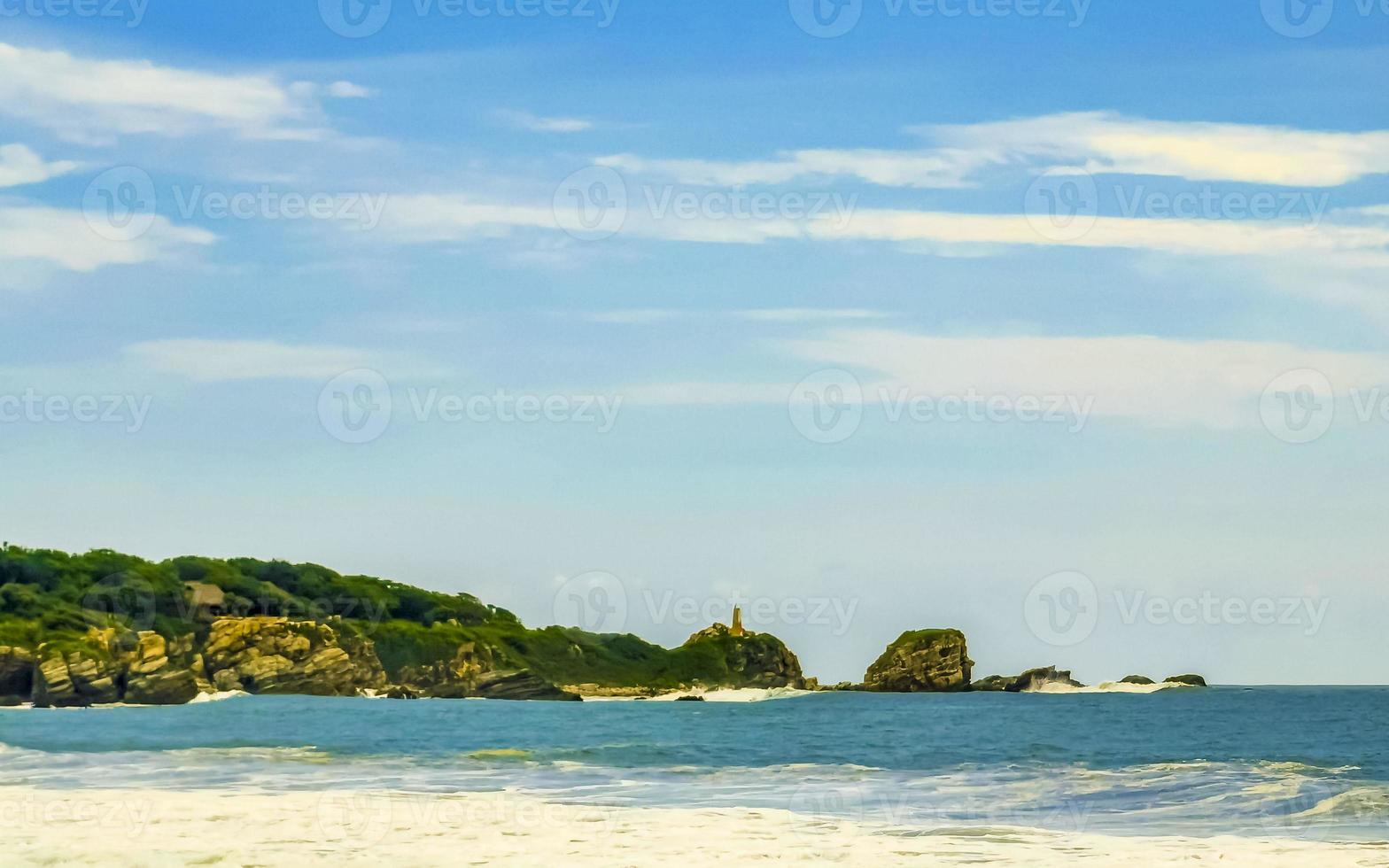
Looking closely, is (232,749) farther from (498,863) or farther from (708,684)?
(708,684)

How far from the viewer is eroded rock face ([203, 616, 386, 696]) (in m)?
137

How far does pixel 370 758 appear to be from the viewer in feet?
145

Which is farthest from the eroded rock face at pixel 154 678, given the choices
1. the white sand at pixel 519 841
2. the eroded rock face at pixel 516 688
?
the white sand at pixel 519 841

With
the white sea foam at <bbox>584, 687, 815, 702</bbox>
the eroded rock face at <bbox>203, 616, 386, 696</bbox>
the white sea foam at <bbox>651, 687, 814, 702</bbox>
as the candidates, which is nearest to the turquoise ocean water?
the eroded rock face at <bbox>203, 616, 386, 696</bbox>

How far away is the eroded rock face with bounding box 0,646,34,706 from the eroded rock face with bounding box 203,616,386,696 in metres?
25.0

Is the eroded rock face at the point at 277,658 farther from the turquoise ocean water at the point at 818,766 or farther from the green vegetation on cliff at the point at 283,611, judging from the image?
the turquoise ocean water at the point at 818,766

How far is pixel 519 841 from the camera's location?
24703 mm

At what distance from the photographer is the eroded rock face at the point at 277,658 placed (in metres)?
137

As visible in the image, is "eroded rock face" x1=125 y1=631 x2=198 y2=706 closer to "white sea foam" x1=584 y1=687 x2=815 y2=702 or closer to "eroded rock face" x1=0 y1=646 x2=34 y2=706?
"eroded rock face" x1=0 y1=646 x2=34 y2=706

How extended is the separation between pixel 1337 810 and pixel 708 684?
551 ft

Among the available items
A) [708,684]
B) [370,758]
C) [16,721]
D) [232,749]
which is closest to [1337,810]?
[370,758]
